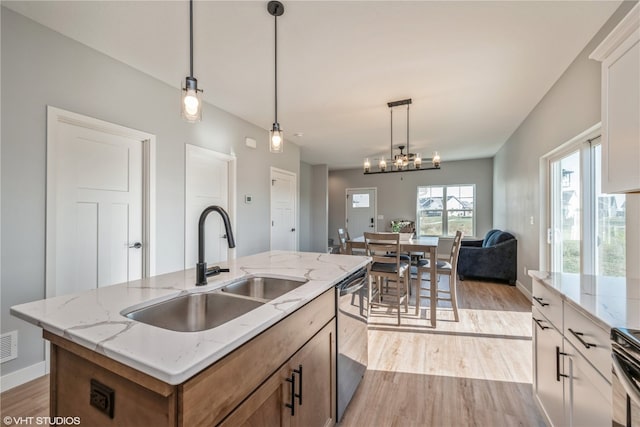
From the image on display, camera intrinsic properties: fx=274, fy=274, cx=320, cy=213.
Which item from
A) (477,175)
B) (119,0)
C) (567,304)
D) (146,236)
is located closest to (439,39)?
(567,304)

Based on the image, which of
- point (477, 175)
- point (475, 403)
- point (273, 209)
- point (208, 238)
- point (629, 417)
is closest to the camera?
point (629, 417)

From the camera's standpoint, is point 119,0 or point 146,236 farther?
point 146,236

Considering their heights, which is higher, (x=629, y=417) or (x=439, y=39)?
(x=439, y=39)

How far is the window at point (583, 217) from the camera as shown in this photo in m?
2.07

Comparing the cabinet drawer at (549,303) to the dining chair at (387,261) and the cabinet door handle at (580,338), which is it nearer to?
the cabinet door handle at (580,338)

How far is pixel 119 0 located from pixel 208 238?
240cm

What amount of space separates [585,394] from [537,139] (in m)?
3.41

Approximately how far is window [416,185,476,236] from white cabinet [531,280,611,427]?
6.01 metres

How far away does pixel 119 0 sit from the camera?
5.87 feet

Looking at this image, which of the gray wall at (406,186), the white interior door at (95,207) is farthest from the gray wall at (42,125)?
the gray wall at (406,186)

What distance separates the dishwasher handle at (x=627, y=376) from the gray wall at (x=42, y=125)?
9.45 feet

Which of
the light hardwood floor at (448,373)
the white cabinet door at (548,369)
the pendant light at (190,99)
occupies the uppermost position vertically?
the pendant light at (190,99)

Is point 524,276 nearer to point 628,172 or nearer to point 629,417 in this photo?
point 628,172

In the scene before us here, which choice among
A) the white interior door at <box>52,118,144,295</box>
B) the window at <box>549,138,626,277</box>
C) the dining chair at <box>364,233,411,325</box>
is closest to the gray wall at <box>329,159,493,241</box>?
the window at <box>549,138,626,277</box>
